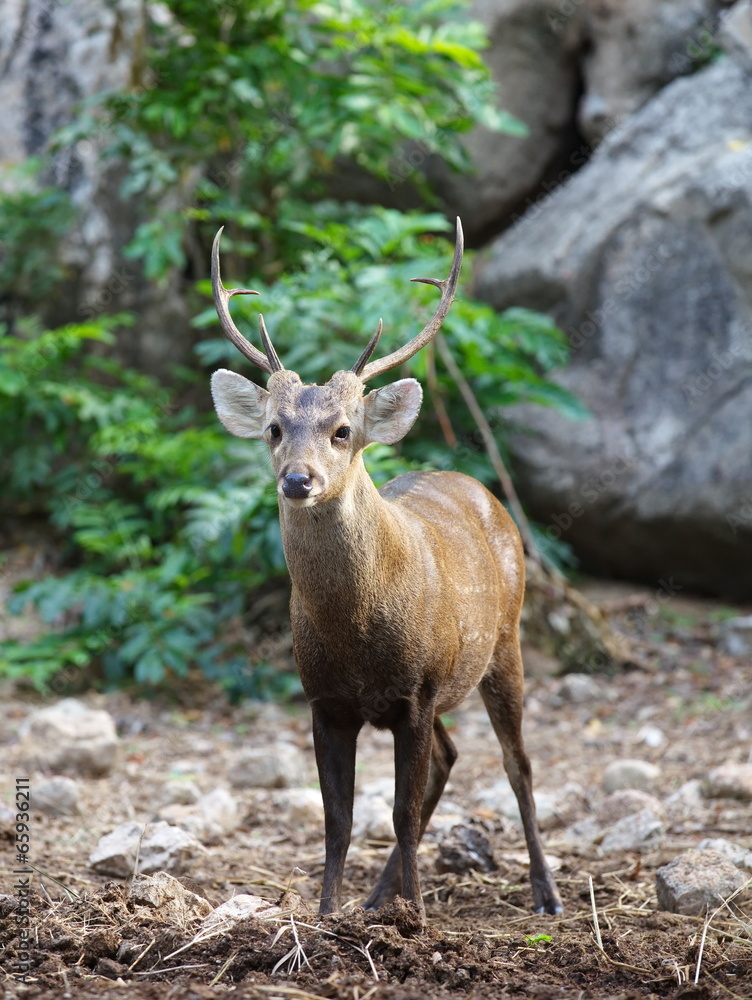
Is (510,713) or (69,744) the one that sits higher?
(510,713)

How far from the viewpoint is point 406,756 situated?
3766mm

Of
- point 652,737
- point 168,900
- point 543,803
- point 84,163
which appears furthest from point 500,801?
point 84,163

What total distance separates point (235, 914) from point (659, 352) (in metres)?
6.54

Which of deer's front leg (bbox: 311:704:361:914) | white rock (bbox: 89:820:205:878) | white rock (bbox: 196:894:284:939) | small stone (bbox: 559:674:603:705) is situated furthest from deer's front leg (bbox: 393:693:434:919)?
small stone (bbox: 559:674:603:705)

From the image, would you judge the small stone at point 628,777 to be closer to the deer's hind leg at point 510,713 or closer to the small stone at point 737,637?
the deer's hind leg at point 510,713

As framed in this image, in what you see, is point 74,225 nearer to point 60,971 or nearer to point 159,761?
point 159,761

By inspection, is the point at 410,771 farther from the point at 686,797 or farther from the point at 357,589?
the point at 686,797

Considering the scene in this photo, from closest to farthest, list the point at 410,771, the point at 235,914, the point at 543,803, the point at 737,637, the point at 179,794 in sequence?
1. the point at 235,914
2. the point at 410,771
3. the point at 543,803
4. the point at 179,794
5. the point at 737,637

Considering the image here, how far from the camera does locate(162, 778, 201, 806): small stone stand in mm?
5574

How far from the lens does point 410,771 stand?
376 cm

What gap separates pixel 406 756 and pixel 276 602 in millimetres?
4185

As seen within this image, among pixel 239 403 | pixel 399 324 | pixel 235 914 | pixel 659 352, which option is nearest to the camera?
pixel 235 914

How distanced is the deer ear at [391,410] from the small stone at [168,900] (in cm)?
161

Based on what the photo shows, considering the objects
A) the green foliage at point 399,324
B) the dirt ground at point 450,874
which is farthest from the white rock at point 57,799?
the green foliage at point 399,324
